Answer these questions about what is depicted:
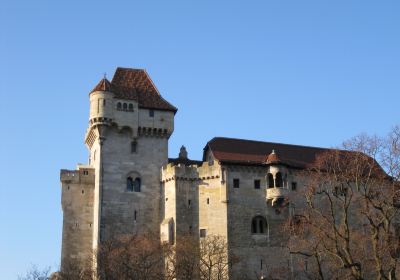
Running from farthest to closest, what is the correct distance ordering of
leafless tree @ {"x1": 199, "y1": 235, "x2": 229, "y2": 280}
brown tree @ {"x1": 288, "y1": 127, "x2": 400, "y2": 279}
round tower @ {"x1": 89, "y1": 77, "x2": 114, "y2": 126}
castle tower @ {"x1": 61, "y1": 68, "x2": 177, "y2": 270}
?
1. round tower @ {"x1": 89, "y1": 77, "x2": 114, "y2": 126}
2. castle tower @ {"x1": 61, "y1": 68, "x2": 177, "y2": 270}
3. leafless tree @ {"x1": 199, "y1": 235, "x2": 229, "y2": 280}
4. brown tree @ {"x1": 288, "y1": 127, "x2": 400, "y2": 279}

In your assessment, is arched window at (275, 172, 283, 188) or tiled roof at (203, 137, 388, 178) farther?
tiled roof at (203, 137, 388, 178)

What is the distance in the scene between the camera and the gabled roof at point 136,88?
78.2 m

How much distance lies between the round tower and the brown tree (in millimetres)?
22885

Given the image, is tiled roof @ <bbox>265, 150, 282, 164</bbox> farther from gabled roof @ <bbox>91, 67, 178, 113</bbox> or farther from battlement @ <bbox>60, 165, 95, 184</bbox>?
battlement @ <bbox>60, 165, 95, 184</bbox>

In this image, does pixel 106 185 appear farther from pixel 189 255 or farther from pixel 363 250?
pixel 363 250

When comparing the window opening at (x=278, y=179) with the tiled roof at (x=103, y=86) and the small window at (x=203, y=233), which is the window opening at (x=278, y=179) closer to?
the small window at (x=203, y=233)

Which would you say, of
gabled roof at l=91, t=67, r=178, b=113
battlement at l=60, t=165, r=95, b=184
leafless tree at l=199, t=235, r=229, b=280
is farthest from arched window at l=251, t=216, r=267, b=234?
battlement at l=60, t=165, r=95, b=184

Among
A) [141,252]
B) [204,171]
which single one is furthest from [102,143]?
[141,252]

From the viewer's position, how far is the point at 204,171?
74375mm

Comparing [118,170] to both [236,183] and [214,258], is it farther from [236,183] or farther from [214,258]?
[214,258]

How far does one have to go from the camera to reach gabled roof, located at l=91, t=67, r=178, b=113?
7819cm

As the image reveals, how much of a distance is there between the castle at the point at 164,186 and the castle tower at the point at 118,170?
0.36ft

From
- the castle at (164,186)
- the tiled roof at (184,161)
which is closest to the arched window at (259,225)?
the castle at (164,186)

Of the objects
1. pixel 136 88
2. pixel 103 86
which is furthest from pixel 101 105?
pixel 136 88
